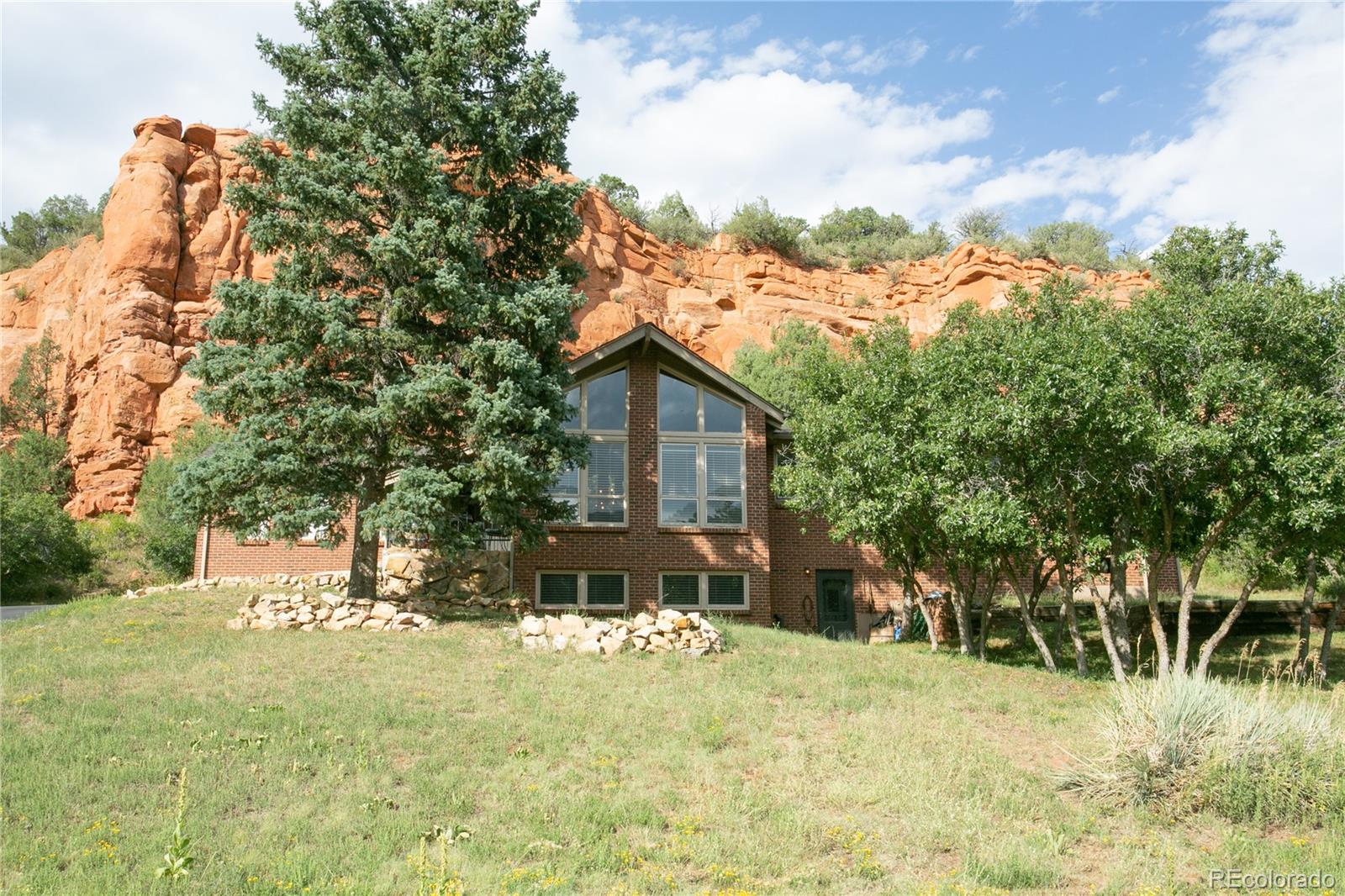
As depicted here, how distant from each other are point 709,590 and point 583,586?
304 cm

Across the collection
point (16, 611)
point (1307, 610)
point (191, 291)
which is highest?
point (191, 291)

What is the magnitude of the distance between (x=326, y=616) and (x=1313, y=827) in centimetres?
1428

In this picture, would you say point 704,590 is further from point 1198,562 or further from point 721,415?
point 1198,562

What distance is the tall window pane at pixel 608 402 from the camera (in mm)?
21016

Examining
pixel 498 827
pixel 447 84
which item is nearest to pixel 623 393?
pixel 447 84

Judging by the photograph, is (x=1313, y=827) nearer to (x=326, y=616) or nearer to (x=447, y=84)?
(x=326, y=616)

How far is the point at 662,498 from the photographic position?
21.0m

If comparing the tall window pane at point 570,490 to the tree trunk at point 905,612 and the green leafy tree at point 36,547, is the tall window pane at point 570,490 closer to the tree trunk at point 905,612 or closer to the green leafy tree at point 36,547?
the tree trunk at point 905,612

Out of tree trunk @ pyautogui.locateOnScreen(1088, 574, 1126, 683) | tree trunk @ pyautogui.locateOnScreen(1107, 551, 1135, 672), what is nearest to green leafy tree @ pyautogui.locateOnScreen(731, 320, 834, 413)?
tree trunk @ pyautogui.locateOnScreen(1107, 551, 1135, 672)

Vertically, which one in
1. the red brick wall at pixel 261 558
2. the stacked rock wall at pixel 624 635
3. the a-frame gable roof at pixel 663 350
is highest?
the a-frame gable roof at pixel 663 350

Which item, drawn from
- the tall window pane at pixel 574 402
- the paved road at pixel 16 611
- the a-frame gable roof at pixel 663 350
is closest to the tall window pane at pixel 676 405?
the a-frame gable roof at pixel 663 350

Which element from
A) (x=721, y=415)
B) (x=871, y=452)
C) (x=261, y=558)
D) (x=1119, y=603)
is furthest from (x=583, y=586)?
(x=1119, y=603)

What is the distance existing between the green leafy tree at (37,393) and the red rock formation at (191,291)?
59 cm

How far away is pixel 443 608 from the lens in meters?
18.9
